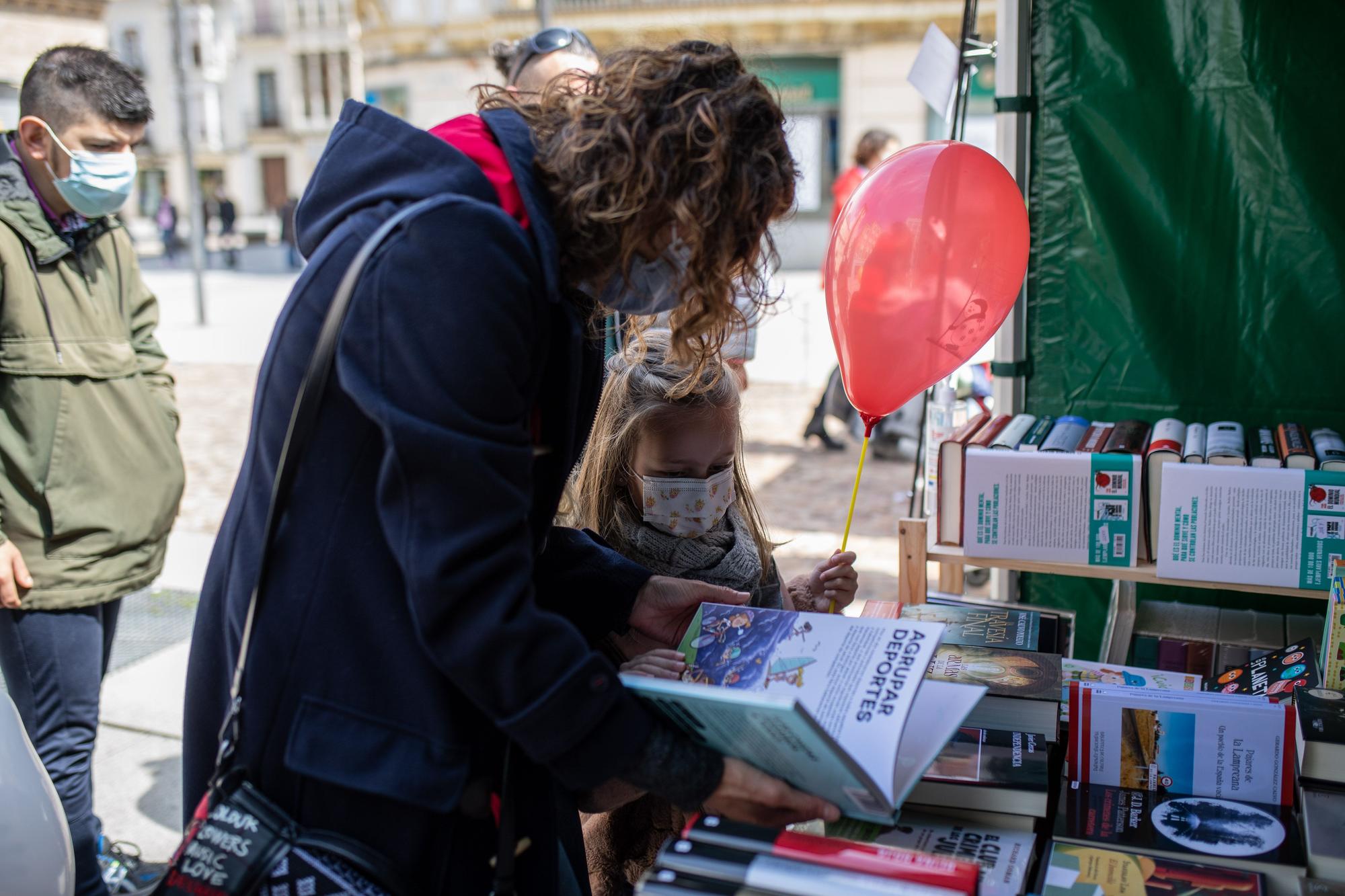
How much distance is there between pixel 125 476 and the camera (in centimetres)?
269

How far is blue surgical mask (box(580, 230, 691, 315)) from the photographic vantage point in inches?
50.7

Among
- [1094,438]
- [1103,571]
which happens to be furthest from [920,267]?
[1103,571]

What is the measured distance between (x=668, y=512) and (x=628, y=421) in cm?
19

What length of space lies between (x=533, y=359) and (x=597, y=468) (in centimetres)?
91

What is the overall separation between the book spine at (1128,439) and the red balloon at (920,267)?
42 cm

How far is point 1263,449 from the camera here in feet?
7.55

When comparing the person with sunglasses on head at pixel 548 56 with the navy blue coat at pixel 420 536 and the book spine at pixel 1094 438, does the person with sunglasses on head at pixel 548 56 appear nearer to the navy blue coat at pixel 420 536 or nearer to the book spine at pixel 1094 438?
the book spine at pixel 1094 438

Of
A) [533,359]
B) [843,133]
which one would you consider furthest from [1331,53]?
[843,133]

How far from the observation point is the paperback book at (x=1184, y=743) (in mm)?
1520

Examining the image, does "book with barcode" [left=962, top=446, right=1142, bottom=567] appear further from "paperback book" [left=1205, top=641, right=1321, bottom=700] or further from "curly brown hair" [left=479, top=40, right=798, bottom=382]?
"curly brown hair" [left=479, top=40, right=798, bottom=382]

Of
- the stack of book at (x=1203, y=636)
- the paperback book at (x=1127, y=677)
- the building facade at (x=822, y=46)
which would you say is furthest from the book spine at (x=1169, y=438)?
the building facade at (x=822, y=46)

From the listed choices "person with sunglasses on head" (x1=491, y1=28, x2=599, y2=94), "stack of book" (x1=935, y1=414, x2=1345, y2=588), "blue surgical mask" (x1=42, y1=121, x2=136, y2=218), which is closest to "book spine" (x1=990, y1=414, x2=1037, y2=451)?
"stack of book" (x1=935, y1=414, x2=1345, y2=588)

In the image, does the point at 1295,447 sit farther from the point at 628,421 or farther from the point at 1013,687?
the point at 628,421

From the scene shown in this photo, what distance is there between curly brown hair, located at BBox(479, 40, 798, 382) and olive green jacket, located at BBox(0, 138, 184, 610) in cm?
173
